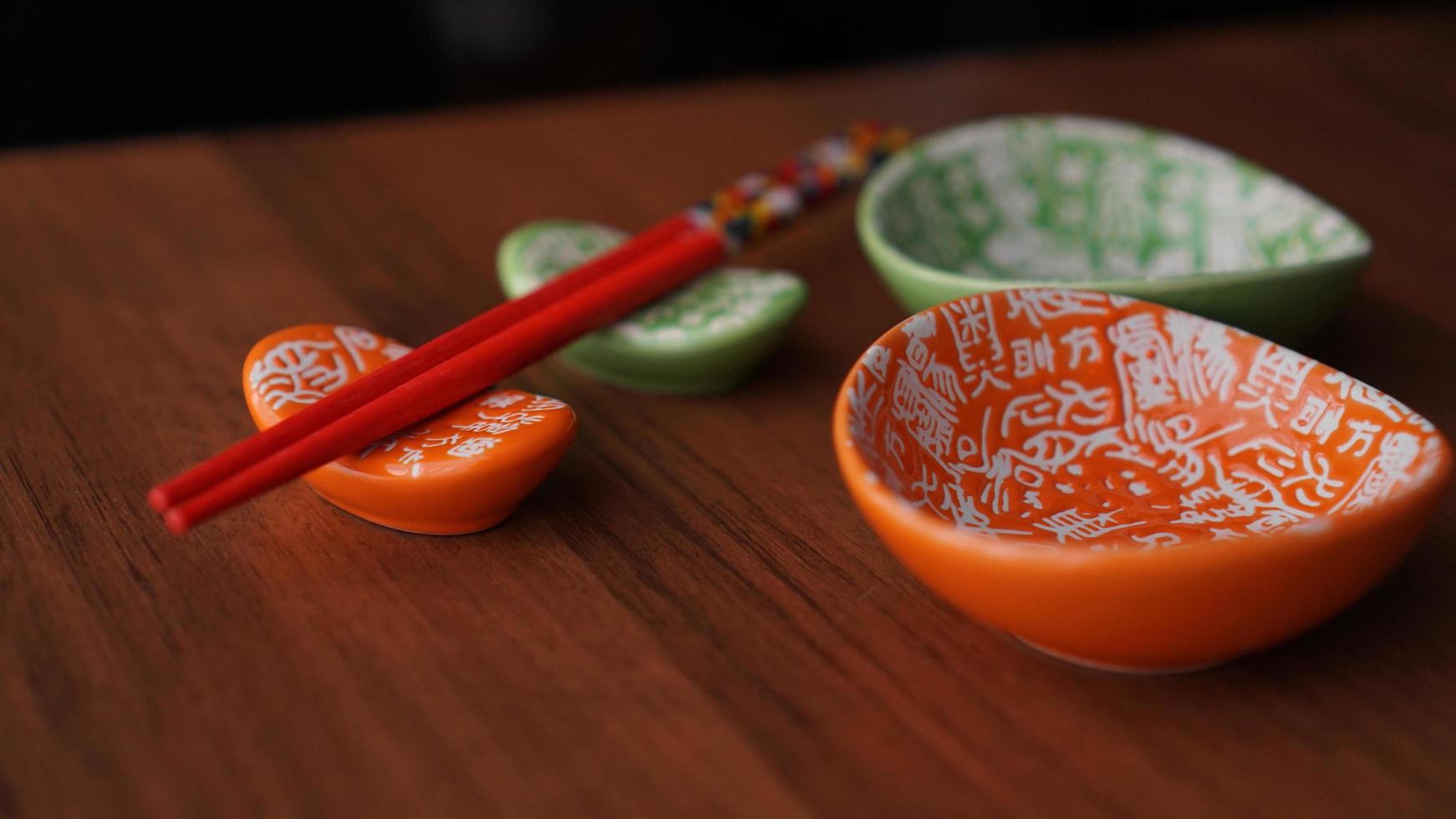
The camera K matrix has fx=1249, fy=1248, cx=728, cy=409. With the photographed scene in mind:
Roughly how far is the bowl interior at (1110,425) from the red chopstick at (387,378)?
20 centimetres

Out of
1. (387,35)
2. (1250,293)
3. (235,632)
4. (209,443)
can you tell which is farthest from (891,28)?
(235,632)

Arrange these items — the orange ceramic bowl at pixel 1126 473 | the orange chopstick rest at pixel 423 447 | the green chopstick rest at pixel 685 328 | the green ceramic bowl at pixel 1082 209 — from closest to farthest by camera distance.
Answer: the orange ceramic bowl at pixel 1126 473, the orange chopstick rest at pixel 423 447, the green chopstick rest at pixel 685 328, the green ceramic bowl at pixel 1082 209

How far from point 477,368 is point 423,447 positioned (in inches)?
2.3

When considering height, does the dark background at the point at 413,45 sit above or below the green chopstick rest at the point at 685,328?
below

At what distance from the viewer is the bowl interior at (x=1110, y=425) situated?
22.9 inches

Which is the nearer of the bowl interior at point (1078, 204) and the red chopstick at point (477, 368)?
the red chopstick at point (477, 368)

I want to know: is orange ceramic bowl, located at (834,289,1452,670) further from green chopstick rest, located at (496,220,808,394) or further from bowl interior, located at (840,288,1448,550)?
green chopstick rest, located at (496,220,808,394)

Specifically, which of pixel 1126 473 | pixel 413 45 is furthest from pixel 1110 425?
pixel 413 45

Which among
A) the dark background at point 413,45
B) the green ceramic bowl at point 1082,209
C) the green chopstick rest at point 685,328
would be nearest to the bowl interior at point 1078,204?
the green ceramic bowl at point 1082,209

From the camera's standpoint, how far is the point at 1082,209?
0.92 m

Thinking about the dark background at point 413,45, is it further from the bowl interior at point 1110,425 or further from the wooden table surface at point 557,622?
the bowl interior at point 1110,425

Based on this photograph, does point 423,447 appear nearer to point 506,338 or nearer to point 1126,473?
point 506,338

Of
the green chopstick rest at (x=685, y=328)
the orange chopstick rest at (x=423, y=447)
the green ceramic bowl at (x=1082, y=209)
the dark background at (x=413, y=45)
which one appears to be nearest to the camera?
the orange chopstick rest at (x=423, y=447)

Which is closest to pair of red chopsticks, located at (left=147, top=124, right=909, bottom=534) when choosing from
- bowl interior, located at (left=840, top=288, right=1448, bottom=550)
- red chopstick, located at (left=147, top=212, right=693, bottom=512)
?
red chopstick, located at (left=147, top=212, right=693, bottom=512)
